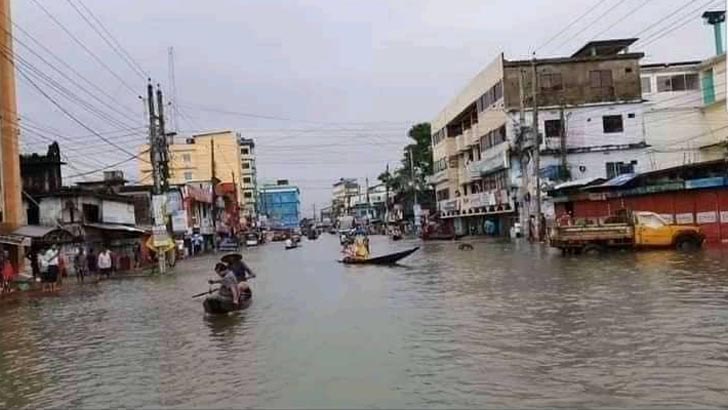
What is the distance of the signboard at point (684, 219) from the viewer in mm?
37812

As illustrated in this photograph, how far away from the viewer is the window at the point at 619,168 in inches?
2301

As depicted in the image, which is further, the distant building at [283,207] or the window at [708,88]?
the distant building at [283,207]

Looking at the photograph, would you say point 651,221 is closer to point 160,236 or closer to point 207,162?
point 160,236

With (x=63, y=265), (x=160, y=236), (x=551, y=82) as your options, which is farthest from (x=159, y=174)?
(x=551, y=82)

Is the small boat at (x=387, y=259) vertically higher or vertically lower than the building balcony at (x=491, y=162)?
lower

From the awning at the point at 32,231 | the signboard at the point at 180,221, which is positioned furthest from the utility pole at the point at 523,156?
the signboard at the point at 180,221

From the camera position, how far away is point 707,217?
36938mm

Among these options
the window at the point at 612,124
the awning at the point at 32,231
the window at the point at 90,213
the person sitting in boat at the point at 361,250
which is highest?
the window at the point at 612,124

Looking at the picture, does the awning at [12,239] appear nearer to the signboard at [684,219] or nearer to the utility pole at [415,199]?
the signboard at [684,219]

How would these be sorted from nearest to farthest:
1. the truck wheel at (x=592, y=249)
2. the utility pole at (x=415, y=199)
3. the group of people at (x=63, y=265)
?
the group of people at (x=63, y=265) → the truck wheel at (x=592, y=249) → the utility pole at (x=415, y=199)

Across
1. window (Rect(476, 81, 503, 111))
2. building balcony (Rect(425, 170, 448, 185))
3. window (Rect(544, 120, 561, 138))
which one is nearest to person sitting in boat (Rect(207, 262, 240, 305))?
window (Rect(544, 120, 561, 138))

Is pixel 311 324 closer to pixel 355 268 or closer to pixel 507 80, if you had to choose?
pixel 355 268

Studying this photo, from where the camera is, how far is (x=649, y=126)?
6112cm

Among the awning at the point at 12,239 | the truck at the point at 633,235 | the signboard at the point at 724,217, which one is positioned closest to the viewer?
the awning at the point at 12,239
